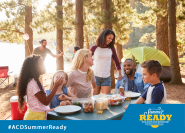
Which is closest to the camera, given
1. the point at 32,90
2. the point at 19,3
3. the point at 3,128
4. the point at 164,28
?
the point at 3,128

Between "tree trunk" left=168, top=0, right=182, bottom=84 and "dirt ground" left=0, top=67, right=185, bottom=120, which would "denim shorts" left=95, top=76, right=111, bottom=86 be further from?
"tree trunk" left=168, top=0, right=182, bottom=84

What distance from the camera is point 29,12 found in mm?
10055

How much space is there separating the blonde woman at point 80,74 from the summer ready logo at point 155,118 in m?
1.17

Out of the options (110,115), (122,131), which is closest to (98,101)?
(110,115)

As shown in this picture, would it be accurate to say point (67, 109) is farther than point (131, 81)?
No

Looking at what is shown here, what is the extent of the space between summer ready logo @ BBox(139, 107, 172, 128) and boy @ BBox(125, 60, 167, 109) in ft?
0.34

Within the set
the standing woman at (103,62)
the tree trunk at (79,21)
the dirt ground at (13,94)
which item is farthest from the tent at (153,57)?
the standing woman at (103,62)

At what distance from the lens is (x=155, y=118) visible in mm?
1761

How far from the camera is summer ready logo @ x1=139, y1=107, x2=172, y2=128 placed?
5.75 feet

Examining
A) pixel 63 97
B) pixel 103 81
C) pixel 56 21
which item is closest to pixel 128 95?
pixel 63 97

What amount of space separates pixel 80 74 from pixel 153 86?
1.16m

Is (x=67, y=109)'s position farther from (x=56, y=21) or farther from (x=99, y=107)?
(x=56, y=21)

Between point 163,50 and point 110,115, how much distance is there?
26.0ft

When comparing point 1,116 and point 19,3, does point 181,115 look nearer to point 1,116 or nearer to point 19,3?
point 1,116
